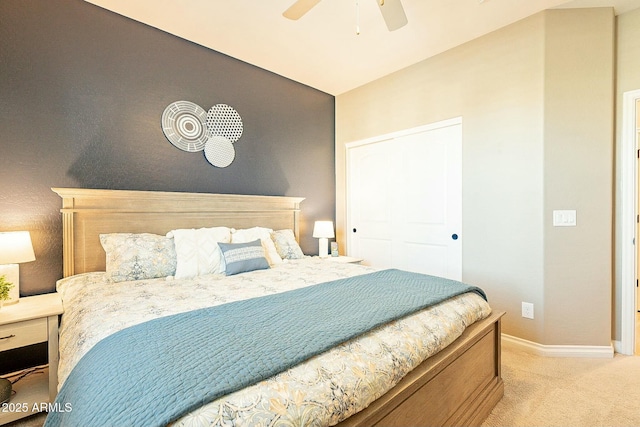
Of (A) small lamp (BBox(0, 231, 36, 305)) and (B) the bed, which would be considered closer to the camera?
(B) the bed

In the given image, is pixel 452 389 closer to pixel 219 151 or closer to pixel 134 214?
pixel 134 214

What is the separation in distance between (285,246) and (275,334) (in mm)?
1950

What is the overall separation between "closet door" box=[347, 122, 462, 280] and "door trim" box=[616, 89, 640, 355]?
118cm

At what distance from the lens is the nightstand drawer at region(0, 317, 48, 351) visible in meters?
1.61

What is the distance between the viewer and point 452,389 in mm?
1457

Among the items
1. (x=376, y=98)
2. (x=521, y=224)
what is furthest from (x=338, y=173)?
(x=521, y=224)

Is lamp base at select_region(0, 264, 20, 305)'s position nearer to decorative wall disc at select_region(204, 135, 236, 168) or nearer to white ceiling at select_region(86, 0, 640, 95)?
decorative wall disc at select_region(204, 135, 236, 168)

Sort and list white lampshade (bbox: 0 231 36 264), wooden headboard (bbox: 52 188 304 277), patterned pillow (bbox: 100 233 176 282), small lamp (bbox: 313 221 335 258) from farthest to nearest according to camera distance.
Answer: small lamp (bbox: 313 221 335 258)
wooden headboard (bbox: 52 188 304 277)
patterned pillow (bbox: 100 233 176 282)
white lampshade (bbox: 0 231 36 264)

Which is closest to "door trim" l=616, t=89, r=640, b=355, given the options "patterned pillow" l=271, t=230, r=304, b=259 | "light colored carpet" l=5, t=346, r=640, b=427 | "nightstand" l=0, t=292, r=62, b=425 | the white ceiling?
"light colored carpet" l=5, t=346, r=640, b=427

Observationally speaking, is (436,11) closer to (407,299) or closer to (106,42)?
(407,299)

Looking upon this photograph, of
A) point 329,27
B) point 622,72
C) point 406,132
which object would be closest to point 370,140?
point 406,132

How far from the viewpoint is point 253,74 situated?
3334 mm

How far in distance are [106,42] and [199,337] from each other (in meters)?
2.62

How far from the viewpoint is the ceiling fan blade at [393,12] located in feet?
6.08
